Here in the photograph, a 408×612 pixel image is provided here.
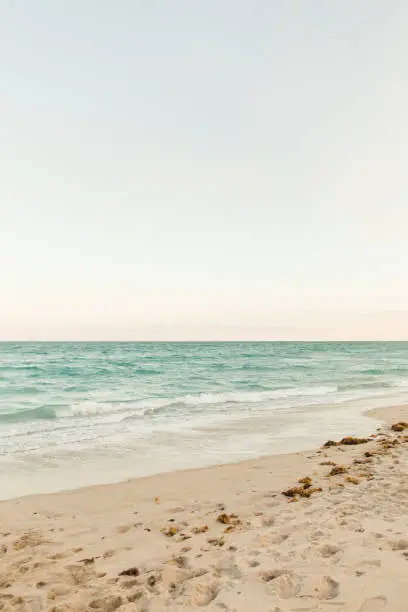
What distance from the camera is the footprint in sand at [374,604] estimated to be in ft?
11.3

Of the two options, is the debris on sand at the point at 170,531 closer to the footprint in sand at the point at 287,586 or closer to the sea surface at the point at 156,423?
the footprint in sand at the point at 287,586

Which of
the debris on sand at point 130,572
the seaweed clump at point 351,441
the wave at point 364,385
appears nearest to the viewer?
the debris on sand at point 130,572

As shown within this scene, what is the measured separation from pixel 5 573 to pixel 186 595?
82.0 inches

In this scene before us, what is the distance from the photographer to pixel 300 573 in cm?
418

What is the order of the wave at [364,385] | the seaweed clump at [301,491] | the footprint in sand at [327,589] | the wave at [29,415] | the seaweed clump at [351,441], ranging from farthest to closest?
the wave at [364,385]
the wave at [29,415]
the seaweed clump at [351,441]
the seaweed clump at [301,491]
the footprint in sand at [327,589]

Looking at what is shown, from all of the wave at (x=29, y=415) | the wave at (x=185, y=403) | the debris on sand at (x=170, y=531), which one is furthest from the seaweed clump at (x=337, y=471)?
the wave at (x=29, y=415)

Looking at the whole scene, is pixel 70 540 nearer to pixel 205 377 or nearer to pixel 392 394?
pixel 392 394

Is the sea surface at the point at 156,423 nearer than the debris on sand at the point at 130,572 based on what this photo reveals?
No

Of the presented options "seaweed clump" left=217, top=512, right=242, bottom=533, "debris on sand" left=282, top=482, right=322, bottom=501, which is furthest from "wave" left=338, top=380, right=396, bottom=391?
"seaweed clump" left=217, top=512, right=242, bottom=533

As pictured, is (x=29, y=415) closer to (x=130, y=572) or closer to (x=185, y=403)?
(x=185, y=403)

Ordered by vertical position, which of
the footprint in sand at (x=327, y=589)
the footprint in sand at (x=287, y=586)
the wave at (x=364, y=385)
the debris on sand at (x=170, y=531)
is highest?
the footprint in sand at (x=327, y=589)

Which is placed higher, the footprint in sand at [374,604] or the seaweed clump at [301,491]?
the footprint in sand at [374,604]

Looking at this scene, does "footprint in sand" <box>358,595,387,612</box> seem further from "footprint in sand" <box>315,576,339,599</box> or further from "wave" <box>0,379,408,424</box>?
"wave" <box>0,379,408,424</box>

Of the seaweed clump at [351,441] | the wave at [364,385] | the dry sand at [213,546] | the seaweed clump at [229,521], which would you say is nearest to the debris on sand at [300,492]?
the dry sand at [213,546]
